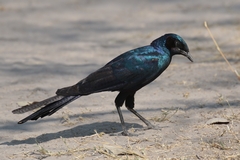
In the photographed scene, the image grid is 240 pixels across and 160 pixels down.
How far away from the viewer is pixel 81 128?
570 cm

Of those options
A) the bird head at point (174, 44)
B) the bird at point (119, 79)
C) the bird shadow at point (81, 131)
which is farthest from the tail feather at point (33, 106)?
the bird head at point (174, 44)

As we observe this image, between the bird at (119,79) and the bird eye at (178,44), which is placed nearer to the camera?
the bird at (119,79)

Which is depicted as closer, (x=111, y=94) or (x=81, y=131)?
(x=81, y=131)

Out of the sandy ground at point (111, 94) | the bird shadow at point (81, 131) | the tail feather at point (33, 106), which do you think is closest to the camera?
the sandy ground at point (111, 94)

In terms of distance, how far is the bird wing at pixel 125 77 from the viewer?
531cm

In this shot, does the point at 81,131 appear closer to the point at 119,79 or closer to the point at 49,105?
the point at 49,105

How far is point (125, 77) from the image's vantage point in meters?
5.32

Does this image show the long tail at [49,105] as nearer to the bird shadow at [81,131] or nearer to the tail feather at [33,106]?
the tail feather at [33,106]

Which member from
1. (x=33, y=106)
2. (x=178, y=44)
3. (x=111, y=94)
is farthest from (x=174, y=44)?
(x=111, y=94)

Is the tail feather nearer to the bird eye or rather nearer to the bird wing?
the bird wing

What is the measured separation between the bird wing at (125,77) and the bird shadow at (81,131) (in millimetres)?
389

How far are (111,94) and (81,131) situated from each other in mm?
1395

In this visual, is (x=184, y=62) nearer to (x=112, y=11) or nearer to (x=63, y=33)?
(x=63, y=33)

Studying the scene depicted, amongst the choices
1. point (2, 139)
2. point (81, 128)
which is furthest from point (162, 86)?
point (2, 139)
